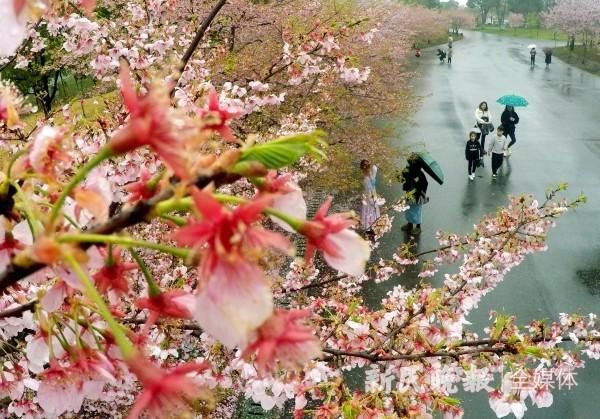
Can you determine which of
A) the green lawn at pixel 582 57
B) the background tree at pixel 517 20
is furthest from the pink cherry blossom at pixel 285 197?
the background tree at pixel 517 20

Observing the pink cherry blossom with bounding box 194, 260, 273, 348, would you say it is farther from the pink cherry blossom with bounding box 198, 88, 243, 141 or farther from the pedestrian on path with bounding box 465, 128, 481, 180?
the pedestrian on path with bounding box 465, 128, 481, 180

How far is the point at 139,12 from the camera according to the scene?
24.6 ft

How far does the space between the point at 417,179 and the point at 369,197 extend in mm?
1000

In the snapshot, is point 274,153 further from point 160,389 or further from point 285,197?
Answer: point 160,389

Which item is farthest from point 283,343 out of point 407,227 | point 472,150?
point 472,150

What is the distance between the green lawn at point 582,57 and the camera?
1339 inches

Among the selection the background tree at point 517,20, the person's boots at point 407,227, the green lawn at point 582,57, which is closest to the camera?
the person's boots at point 407,227

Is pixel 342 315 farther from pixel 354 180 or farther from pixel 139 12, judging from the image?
pixel 354 180

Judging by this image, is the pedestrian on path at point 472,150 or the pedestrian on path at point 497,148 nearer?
the pedestrian on path at point 472,150

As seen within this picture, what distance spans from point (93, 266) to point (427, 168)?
958cm

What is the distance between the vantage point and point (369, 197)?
10320 mm

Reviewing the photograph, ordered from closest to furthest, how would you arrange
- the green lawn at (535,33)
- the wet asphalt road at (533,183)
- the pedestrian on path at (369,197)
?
the wet asphalt road at (533,183)
the pedestrian on path at (369,197)
the green lawn at (535,33)

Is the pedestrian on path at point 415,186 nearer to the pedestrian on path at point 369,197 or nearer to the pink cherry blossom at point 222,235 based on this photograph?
the pedestrian on path at point 369,197

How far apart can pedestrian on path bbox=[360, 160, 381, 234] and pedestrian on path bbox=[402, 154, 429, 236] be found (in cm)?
65
